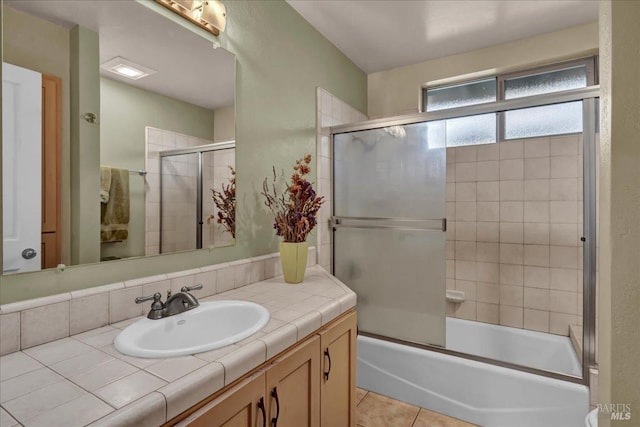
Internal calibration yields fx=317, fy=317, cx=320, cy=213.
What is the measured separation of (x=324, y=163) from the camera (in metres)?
2.38

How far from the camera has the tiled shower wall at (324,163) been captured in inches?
91.1

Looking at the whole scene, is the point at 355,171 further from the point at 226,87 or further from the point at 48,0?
the point at 48,0

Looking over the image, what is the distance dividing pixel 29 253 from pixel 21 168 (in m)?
0.26

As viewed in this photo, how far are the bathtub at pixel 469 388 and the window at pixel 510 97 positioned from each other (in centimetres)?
153

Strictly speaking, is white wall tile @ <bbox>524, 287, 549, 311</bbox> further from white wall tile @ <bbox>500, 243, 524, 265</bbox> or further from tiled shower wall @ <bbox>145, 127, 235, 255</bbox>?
tiled shower wall @ <bbox>145, 127, 235, 255</bbox>

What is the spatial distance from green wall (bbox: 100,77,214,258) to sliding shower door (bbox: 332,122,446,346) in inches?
51.8

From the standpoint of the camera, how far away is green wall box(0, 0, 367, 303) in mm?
1498

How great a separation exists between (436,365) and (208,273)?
1497 mm

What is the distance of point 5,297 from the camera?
2.95 feet

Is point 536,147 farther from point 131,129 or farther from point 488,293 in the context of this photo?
point 131,129

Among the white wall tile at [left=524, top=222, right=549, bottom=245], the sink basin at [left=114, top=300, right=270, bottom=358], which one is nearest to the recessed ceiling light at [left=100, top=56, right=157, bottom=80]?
the sink basin at [left=114, top=300, right=270, bottom=358]

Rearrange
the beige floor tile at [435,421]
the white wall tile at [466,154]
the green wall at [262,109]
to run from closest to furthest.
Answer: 1. the green wall at [262,109]
2. the beige floor tile at [435,421]
3. the white wall tile at [466,154]

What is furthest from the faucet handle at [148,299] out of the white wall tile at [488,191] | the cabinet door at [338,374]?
the white wall tile at [488,191]

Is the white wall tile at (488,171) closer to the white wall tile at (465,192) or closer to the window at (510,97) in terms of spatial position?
the white wall tile at (465,192)
